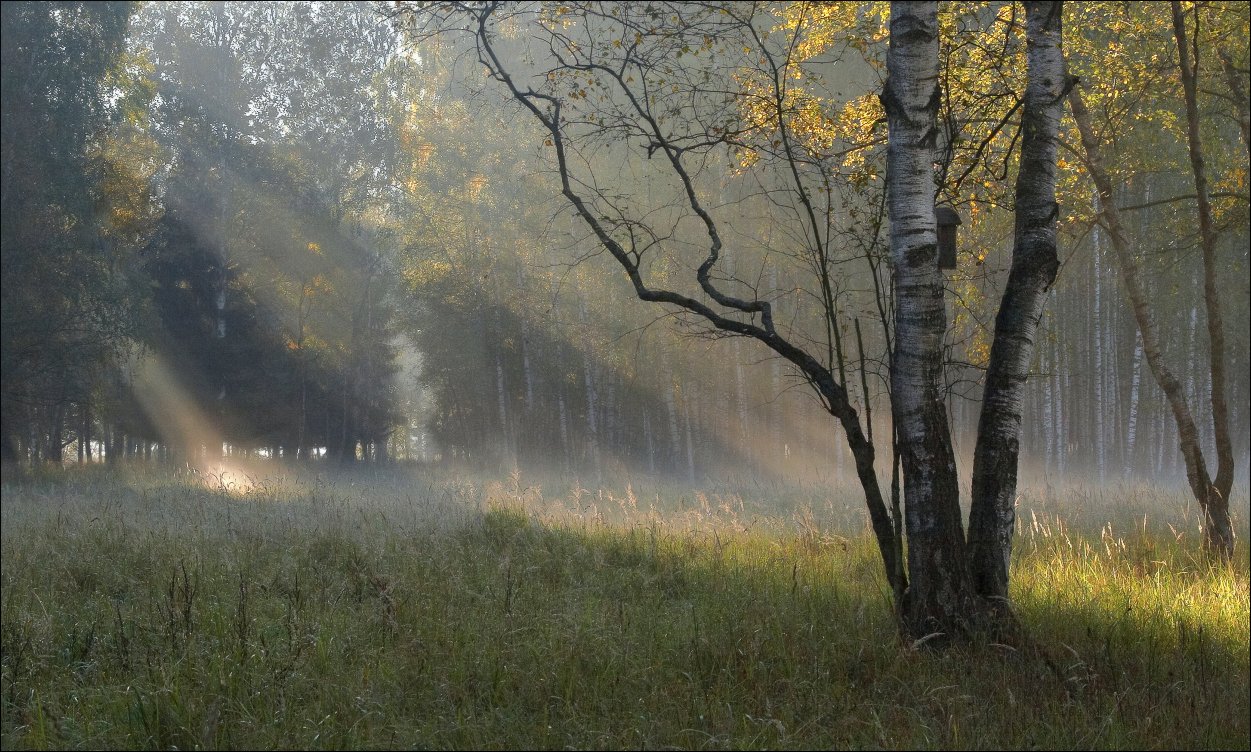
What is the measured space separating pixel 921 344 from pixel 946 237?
1242 millimetres

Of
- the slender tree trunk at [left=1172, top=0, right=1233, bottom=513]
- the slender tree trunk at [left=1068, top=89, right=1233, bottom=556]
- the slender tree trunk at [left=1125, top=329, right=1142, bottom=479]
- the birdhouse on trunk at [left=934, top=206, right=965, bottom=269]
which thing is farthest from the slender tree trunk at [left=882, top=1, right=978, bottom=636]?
the slender tree trunk at [left=1125, top=329, right=1142, bottom=479]

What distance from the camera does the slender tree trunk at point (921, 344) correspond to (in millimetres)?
5258

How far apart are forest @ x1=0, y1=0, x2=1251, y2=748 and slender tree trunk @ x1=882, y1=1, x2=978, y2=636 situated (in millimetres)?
23

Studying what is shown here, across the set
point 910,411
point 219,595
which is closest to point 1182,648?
point 910,411

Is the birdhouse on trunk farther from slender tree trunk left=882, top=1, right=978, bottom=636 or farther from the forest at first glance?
slender tree trunk left=882, top=1, right=978, bottom=636

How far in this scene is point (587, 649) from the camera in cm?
540

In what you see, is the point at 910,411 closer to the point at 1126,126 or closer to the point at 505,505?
the point at 505,505

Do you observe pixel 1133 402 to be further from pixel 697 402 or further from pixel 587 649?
pixel 587 649

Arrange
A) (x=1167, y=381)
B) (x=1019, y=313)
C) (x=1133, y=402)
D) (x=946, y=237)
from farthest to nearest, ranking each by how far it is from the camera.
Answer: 1. (x=1133, y=402)
2. (x=1167, y=381)
3. (x=946, y=237)
4. (x=1019, y=313)

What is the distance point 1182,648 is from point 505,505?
7.91 meters

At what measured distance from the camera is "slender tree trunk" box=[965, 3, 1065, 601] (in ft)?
18.2

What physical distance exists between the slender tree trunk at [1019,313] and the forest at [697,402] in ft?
0.08

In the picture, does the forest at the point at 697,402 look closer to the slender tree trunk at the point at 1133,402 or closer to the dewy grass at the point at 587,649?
the dewy grass at the point at 587,649

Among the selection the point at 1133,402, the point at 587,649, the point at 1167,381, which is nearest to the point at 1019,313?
the point at 587,649
